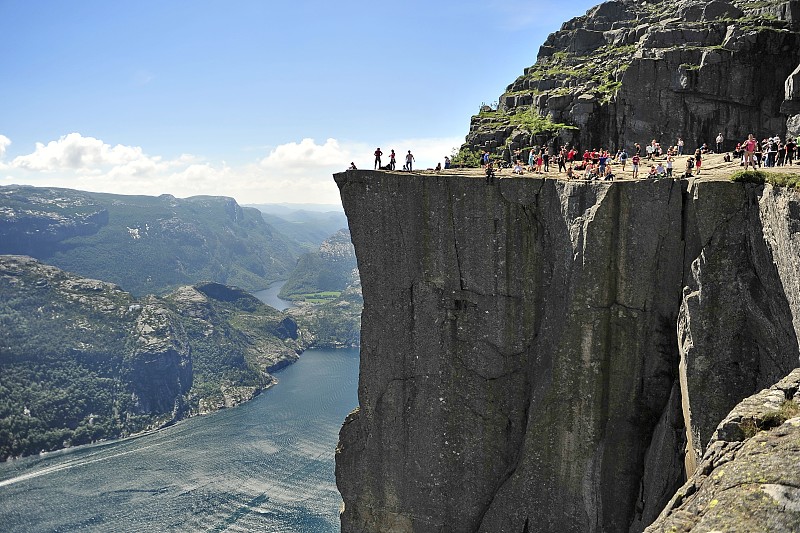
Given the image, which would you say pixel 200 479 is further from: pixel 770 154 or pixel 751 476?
pixel 751 476

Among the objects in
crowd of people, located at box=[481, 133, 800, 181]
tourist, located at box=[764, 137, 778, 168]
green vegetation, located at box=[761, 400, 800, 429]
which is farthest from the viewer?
tourist, located at box=[764, 137, 778, 168]

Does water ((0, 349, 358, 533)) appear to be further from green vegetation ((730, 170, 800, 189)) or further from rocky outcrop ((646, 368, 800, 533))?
rocky outcrop ((646, 368, 800, 533))

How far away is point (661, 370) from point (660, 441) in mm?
2303

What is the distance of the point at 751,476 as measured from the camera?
877 centimetres

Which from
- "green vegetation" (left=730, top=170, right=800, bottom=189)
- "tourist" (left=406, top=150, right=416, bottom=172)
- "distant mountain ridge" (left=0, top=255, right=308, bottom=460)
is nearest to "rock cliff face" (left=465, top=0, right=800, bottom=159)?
"tourist" (left=406, top=150, right=416, bottom=172)

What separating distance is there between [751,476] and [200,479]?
107882 mm

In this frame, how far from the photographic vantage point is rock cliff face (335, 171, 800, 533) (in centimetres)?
1623

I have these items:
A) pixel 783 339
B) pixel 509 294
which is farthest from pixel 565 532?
pixel 783 339

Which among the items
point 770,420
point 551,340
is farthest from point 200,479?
point 770,420

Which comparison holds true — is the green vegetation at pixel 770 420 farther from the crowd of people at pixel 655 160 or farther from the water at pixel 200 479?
the water at pixel 200 479

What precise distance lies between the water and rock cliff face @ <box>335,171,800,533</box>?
62.5 m

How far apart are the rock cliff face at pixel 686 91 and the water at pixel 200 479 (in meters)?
67.0

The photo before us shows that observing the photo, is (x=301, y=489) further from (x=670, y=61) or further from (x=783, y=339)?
(x=783, y=339)

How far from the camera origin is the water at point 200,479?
87812 millimetres
